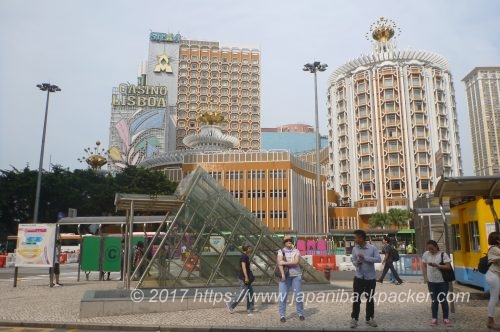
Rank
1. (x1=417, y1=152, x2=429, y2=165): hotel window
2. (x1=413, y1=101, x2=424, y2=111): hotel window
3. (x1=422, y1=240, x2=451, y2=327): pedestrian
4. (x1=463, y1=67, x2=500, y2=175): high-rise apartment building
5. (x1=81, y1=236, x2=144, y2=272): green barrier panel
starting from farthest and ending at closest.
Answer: (x1=463, y1=67, x2=500, y2=175): high-rise apartment building, (x1=413, y1=101, x2=424, y2=111): hotel window, (x1=417, y1=152, x2=429, y2=165): hotel window, (x1=81, y1=236, x2=144, y2=272): green barrier panel, (x1=422, y1=240, x2=451, y2=327): pedestrian

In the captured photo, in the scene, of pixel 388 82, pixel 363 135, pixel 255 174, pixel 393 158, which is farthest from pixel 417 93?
pixel 255 174

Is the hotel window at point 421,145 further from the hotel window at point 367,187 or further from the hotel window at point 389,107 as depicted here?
the hotel window at point 367,187

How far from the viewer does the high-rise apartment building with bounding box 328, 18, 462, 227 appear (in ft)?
250

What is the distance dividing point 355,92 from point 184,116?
166ft

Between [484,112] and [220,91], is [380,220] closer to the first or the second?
[484,112]

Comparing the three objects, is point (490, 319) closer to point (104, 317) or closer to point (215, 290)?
point (215, 290)

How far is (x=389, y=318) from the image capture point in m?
8.76

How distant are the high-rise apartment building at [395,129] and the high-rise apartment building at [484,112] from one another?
872 inches

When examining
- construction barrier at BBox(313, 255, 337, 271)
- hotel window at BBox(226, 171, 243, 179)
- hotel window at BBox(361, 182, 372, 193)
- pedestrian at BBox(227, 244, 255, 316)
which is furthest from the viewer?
hotel window at BBox(361, 182, 372, 193)

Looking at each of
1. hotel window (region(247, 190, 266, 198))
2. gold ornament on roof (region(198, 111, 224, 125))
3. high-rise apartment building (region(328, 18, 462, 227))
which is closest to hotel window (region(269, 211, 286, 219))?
hotel window (region(247, 190, 266, 198))

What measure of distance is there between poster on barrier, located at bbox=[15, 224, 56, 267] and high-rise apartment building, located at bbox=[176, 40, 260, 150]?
324 ft

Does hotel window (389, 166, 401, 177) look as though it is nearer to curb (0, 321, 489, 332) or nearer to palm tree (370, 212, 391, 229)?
palm tree (370, 212, 391, 229)

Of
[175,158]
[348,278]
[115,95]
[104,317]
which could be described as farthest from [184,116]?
[104,317]

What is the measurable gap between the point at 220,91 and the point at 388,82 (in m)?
50.6
